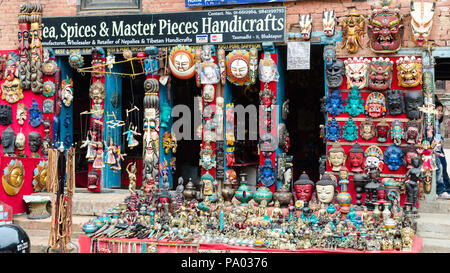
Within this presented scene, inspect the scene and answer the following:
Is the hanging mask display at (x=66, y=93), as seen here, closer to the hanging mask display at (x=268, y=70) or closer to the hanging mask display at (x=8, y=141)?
the hanging mask display at (x=8, y=141)

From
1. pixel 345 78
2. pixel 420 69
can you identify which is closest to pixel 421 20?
pixel 420 69

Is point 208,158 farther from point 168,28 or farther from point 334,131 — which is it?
point 168,28

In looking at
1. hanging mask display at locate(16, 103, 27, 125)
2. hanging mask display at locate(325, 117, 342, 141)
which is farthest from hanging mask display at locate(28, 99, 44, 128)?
hanging mask display at locate(325, 117, 342, 141)

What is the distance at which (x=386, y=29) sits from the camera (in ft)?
31.4

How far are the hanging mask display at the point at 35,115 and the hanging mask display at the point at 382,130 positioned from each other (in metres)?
7.40

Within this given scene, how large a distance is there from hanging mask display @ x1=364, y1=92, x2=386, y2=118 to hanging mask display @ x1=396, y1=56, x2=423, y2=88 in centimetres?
49

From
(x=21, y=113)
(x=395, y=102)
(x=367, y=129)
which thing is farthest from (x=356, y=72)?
(x=21, y=113)

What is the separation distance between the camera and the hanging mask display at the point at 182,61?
10.8 meters

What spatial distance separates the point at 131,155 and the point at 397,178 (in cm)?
685

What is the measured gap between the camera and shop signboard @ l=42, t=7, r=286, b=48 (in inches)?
412

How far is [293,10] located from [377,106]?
2.59m

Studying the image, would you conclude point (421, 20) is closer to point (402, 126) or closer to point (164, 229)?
point (402, 126)

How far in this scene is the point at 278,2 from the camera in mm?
10484

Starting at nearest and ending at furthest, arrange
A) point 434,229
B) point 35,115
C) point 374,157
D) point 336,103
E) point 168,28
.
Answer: point 434,229
point 374,157
point 336,103
point 168,28
point 35,115
